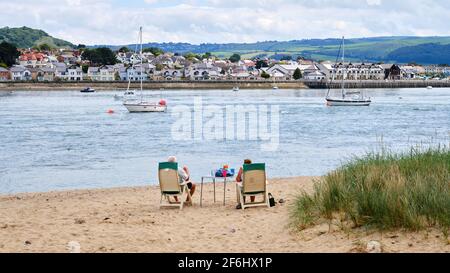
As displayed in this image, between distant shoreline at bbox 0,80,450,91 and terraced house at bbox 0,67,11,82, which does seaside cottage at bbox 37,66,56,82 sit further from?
distant shoreline at bbox 0,80,450,91

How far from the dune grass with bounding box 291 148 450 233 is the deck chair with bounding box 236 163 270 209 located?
1390mm

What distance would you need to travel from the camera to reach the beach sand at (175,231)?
32.3 feet

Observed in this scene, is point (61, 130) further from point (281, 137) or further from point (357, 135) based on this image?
point (357, 135)

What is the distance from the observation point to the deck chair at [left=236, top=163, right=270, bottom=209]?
516 inches

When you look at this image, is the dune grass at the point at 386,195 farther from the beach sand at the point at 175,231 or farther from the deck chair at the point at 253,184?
the deck chair at the point at 253,184

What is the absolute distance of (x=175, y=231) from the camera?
37.7 ft

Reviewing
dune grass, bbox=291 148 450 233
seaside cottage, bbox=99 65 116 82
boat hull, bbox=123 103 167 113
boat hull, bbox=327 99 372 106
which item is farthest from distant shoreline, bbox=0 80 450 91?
dune grass, bbox=291 148 450 233

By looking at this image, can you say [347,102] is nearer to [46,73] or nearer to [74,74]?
[74,74]

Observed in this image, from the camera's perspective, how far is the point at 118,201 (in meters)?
15.6

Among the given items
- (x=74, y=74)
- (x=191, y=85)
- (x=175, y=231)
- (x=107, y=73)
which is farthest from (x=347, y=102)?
(x=74, y=74)

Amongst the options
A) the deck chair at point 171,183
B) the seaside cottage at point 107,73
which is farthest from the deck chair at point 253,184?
the seaside cottage at point 107,73

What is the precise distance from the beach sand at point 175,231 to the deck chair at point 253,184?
0.19 metres

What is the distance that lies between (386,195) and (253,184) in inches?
139

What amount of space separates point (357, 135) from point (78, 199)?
26.3 m
